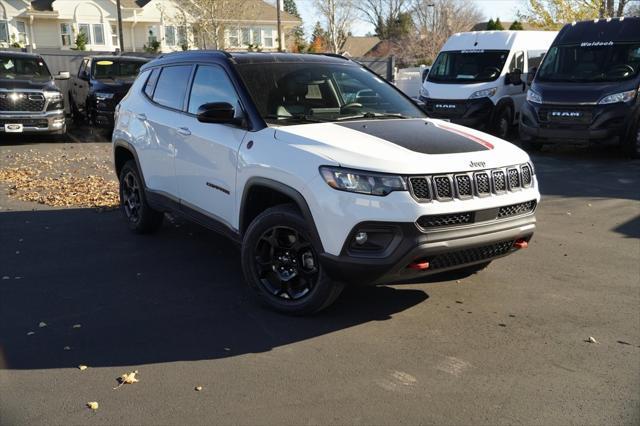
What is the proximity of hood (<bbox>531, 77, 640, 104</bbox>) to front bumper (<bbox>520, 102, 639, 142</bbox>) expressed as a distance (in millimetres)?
129

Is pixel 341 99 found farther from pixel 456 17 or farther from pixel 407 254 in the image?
pixel 456 17

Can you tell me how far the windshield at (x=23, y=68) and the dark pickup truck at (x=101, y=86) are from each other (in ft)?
3.60

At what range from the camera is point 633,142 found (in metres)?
11.1

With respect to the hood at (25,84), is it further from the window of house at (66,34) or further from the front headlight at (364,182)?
the window of house at (66,34)

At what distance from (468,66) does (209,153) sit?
11072 millimetres

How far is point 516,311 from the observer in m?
4.55

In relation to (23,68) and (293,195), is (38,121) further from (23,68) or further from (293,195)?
(293,195)

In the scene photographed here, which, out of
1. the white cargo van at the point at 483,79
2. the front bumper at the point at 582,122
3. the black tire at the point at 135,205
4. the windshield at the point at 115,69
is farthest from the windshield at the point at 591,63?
the windshield at the point at 115,69

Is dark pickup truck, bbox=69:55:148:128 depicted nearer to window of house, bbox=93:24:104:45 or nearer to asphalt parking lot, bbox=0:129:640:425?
asphalt parking lot, bbox=0:129:640:425

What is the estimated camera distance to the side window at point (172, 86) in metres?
5.56

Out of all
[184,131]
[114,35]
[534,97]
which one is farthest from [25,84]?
[114,35]

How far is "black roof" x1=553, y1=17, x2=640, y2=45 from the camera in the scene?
11.7 m

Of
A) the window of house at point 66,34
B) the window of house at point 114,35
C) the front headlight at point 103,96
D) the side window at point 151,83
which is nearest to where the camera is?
the side window at point 151,83

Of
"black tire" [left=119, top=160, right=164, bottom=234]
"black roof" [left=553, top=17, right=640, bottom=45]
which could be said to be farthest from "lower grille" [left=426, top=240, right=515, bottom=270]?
"black roof" [left=553, top=17, right=640, bottom=45]
